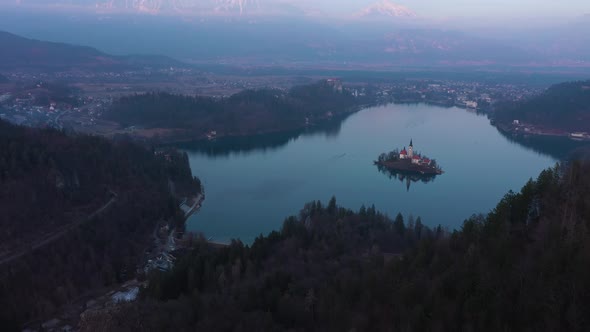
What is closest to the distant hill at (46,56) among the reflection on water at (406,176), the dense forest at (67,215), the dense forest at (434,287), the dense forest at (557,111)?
the dense forest at (67,215)

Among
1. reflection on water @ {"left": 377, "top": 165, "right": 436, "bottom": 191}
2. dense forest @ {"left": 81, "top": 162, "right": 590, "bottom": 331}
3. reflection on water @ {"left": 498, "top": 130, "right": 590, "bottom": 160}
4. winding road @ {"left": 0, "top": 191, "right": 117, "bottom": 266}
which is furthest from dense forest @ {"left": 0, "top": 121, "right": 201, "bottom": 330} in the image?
reflection on water @ {"left": 498, "top": 130, "right": 590, "bottom": 160}

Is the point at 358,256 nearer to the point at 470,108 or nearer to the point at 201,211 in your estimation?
the point at 201,211

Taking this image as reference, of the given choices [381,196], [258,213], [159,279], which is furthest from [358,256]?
[381,196]

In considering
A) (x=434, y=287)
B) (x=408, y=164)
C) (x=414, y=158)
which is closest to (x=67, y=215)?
(x=434, y=287)

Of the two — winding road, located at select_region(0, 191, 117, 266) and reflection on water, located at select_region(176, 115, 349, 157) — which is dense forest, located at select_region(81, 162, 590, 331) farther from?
reflection on water, located at select_region(176, 115, 349, 157)

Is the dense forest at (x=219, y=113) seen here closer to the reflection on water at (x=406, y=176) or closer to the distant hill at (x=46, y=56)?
the reflection on water at (x=406, y=176)

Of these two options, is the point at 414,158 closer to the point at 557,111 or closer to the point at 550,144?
the point at 550,144

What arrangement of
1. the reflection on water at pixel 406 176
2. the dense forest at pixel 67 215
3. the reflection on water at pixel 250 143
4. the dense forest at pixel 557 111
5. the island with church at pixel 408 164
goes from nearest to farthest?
the dense forest at pixel 67 215 < the reflection on water at pixel 406 176 < the island with church at pixel 408 164 < the reflection on water at pixel 250 143 < the dense forest at pixel 557 111
